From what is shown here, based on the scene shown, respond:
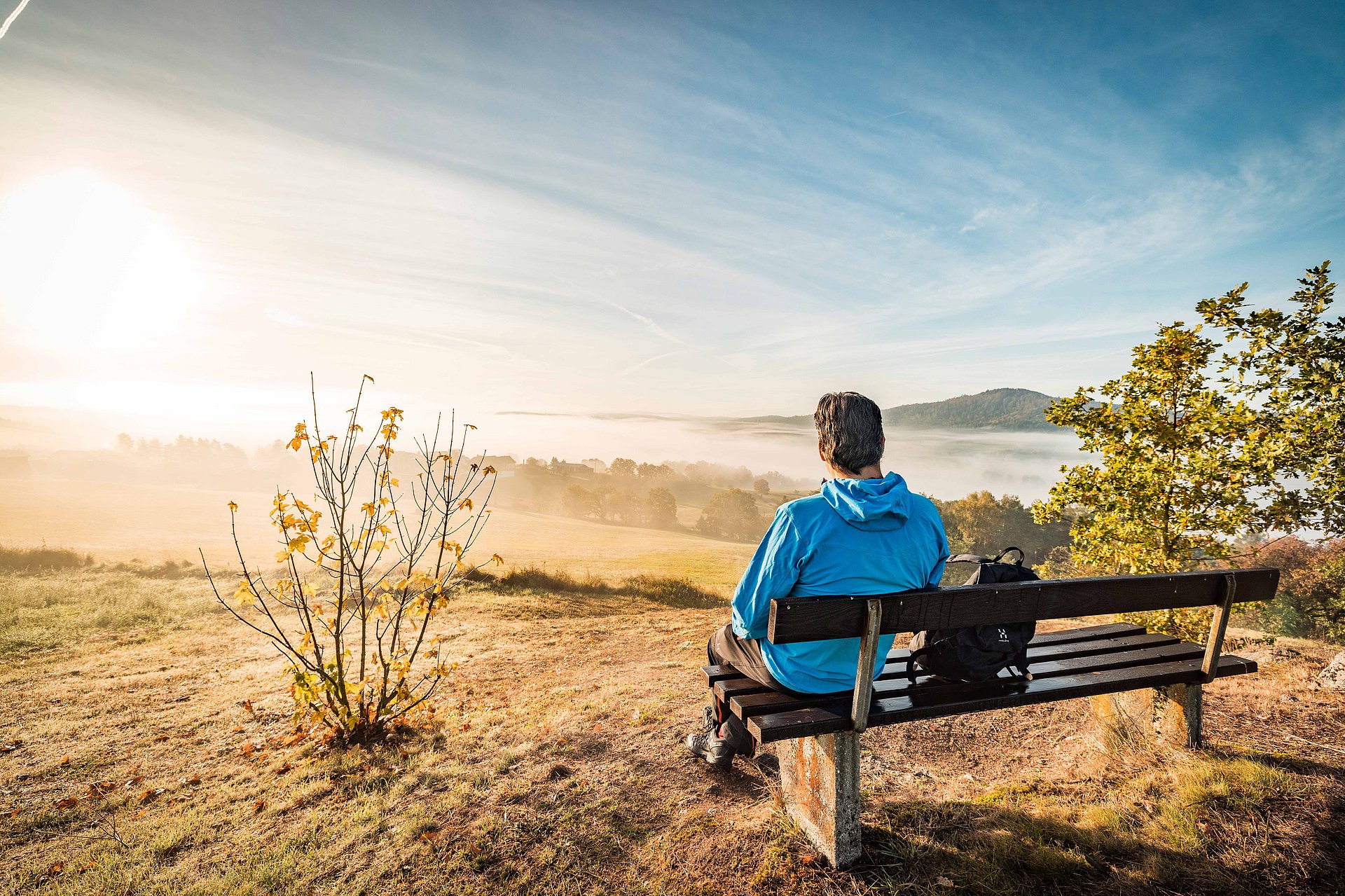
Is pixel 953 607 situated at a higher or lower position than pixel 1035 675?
higher

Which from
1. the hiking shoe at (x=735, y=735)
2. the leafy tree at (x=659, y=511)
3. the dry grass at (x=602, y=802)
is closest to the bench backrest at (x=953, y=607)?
the dry grass at (x=602, y=802)

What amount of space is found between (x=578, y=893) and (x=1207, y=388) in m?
6.33

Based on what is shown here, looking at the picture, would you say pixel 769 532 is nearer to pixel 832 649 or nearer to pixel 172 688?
pixel 832 649

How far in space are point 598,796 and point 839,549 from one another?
2.55m

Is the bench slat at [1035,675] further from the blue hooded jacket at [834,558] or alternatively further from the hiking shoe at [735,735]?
the hiking shoe at [735,735]

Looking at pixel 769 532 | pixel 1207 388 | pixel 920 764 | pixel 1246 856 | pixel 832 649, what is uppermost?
pixel 1207 388

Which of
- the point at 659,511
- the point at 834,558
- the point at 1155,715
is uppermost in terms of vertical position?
the point at 834,558

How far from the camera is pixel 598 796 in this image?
3.89 metres

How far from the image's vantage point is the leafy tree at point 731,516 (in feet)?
142

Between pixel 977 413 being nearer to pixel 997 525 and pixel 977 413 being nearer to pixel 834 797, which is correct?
pixel 997 525

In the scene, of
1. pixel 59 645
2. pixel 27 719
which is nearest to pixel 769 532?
pixel 27 719

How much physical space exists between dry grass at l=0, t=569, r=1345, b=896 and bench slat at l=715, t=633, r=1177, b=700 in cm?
70

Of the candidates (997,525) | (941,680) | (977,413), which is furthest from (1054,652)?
(977,413)

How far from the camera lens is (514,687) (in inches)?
287
